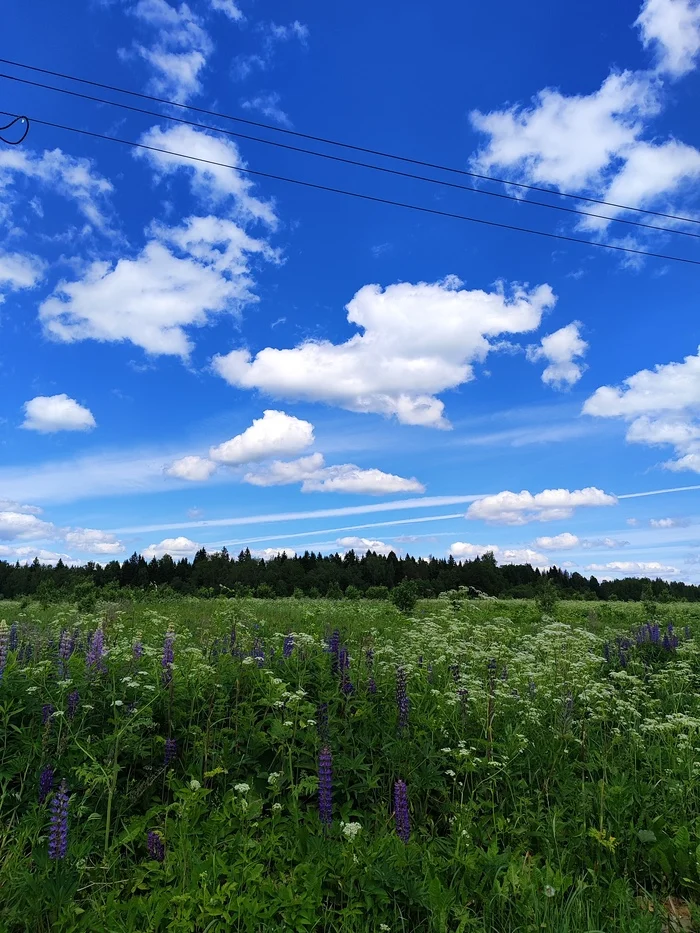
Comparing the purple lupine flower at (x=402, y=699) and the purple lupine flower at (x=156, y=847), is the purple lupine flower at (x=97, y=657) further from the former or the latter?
the purple lupine flower at (x=402, y=699)

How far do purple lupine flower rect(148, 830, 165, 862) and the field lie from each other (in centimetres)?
1

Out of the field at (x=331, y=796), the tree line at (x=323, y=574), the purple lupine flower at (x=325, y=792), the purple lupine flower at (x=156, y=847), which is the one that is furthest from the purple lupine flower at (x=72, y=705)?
the tree line at (x=323, y=574)

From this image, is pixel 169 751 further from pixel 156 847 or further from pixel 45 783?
pixel 156 847

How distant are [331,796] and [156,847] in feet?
3.62

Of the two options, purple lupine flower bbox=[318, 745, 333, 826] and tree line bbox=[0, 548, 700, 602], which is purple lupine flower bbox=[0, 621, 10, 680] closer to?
purple lupine flower bbox=[318, 745, 333, 826]

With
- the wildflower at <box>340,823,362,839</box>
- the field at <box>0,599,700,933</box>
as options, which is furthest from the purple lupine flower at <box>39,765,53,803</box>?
the wildflower at <box>340,823,362,839</box>

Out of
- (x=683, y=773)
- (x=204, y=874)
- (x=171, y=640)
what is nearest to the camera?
(x=204, y=874)

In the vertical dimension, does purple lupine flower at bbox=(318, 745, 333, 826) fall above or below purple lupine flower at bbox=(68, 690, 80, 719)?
below

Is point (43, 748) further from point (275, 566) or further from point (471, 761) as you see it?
point (275, 566)

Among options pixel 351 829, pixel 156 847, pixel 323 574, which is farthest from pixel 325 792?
pixel 323 574

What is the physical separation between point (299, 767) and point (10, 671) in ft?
9.90

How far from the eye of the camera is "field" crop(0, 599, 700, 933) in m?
3.08

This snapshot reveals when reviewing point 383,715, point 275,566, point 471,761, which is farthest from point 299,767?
point 275,566

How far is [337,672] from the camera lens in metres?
5.97
